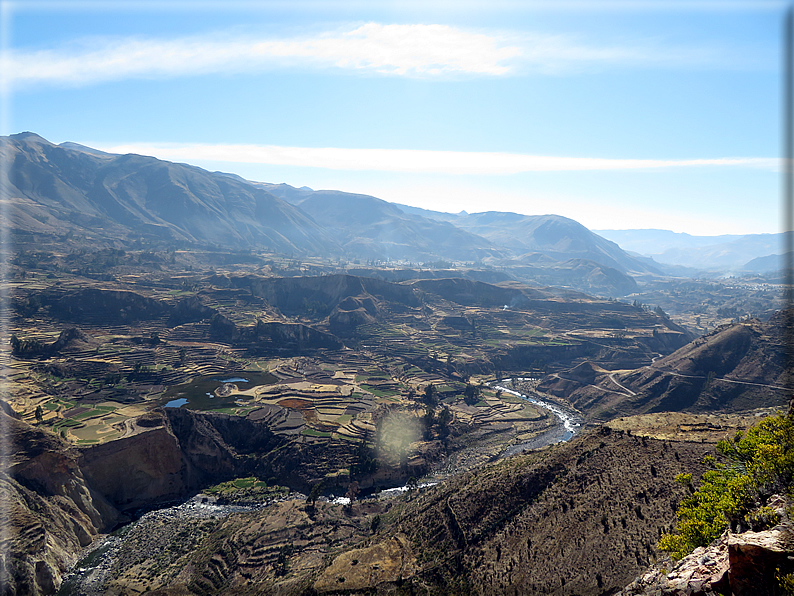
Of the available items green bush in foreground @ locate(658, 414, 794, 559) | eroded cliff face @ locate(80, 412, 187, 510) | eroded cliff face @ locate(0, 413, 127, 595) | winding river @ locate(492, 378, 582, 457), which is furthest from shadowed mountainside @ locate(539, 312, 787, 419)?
eroded cliff face @ locate(0, 413, 127, 595)

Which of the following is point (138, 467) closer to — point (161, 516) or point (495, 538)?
point (161, 516)

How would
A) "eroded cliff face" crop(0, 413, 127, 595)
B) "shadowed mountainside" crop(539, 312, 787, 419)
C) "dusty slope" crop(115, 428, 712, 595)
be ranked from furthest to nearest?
"shadowed mountainside" crop(539, 312, 787, 419) < "eroded cliff face" crop(0, 413, 127, 595) < "dusty slope" crop(115, 428, 712, 595)

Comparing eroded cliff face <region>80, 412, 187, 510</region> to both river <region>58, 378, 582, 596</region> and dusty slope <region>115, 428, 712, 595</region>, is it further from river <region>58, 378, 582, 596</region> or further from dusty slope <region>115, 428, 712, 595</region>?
dusty slope <region>115, 428, 712, 595</region>

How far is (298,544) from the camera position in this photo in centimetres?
5575

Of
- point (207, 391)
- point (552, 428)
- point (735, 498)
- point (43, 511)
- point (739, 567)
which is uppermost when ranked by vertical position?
point (739, 567)

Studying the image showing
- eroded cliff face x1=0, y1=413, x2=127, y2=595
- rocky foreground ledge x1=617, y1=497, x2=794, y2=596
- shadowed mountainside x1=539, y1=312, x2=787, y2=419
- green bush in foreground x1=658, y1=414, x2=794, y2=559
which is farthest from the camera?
shadowed mountainside x1=539, y1=312, x2=787, y2=419

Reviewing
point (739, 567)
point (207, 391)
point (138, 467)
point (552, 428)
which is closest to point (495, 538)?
point (739, 567)

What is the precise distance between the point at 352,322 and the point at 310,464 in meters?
97.9

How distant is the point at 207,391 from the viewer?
100812 mm

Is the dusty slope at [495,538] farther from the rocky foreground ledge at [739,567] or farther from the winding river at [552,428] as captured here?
the winding river at [552,428]

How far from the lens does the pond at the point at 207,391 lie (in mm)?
92188

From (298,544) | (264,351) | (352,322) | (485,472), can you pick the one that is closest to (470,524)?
(485,472)

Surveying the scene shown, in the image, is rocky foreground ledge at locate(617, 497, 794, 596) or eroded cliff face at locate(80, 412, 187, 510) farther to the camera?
eroded cliff face at locate(80, 412, 187, 510)

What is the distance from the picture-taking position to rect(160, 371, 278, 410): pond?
92.2m
